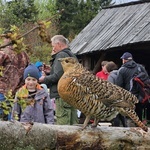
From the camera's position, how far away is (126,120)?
453 inches

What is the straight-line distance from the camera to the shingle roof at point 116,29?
754 inches

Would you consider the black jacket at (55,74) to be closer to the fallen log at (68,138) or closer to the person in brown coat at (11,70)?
the person in brown coat at (11,70)

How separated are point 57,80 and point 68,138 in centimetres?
298

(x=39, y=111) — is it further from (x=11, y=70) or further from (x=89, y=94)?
(x=89, y=94)

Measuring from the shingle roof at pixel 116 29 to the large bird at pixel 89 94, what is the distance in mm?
10662

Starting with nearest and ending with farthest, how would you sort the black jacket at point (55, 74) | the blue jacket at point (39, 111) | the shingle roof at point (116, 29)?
the blue jacket at point (39, 111) < the black jacket at point (55, 74) < the shingle roof at point (116, 29)

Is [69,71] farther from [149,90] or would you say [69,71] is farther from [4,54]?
[149,90]

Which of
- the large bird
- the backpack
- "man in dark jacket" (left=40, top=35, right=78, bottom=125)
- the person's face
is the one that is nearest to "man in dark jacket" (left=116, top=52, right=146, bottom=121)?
the backpack

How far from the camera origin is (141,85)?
41.4 feet

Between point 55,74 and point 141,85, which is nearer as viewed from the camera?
point 55,74

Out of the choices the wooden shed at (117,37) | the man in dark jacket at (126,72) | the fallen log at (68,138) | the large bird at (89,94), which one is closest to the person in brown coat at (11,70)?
the large bird at (89,94)

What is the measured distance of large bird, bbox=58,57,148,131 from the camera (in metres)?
6.80

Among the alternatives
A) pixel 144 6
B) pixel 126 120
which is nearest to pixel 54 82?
pixel 126 120

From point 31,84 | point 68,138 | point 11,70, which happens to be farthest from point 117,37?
point 68,138
